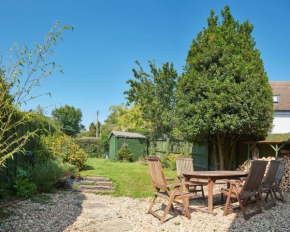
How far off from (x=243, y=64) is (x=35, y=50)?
7.91 metres

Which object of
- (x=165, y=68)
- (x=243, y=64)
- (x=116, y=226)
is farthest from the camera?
(x=165, y=68)

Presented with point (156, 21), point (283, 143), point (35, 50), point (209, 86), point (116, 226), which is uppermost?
point (156, 21)

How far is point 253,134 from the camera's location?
1020 centimetres

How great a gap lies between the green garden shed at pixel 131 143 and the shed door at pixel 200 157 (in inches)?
237

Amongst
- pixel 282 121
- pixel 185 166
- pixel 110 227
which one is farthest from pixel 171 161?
pixel 282 121

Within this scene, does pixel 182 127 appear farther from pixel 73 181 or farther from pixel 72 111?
pixel 72 111

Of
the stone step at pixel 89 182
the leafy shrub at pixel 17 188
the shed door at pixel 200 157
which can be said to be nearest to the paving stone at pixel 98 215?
the leafy shrub at pixel 17 188

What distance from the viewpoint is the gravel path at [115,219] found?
434 cm

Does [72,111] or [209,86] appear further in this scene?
[72,111]

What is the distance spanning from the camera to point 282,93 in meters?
23.6

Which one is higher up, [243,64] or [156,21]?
[156,21]

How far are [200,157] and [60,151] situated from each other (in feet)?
22.1

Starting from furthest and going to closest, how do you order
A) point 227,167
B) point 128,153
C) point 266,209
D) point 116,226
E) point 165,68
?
point 165,68
point 128,153
point 227,167
point 266,209
point 116,226

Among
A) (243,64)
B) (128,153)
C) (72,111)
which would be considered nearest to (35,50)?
(243,64)
